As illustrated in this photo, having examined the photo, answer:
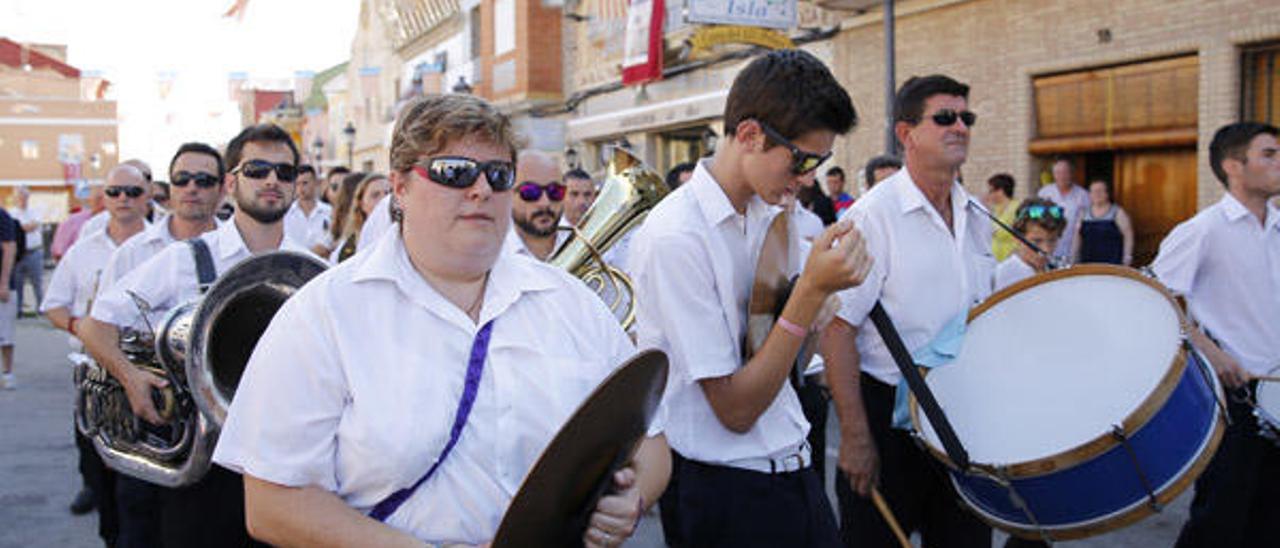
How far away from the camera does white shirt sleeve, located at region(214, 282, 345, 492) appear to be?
6.45 feet

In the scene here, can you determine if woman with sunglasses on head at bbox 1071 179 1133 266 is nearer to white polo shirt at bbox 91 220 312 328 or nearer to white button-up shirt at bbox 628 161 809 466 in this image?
white button-up shirt at bbox 628 161 809 466

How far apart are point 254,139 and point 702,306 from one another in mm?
2244

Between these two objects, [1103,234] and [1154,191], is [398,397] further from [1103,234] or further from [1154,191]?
[1154,191]

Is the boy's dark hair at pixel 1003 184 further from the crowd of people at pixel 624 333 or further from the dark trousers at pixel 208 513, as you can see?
the dark trousers at pixel 208 513

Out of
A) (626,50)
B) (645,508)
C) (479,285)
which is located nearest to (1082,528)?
(645,508)

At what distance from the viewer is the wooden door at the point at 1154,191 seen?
11.2 metres

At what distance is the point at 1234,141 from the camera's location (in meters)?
4.97

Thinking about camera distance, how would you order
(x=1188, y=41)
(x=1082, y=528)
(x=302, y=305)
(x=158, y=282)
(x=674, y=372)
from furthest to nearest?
(x=1188, y=41), (x=158, y=282), (x=1082, y=528), (x=674, y=372), (x=302, y=305)

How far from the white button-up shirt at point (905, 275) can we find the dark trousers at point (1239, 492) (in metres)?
1.68

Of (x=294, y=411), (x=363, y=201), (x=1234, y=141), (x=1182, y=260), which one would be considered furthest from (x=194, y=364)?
(x=363, y=201)

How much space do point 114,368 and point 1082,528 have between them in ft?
10.2

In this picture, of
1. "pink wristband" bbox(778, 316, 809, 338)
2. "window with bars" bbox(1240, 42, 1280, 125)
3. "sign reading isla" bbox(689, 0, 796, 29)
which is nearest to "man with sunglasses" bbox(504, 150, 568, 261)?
"pink wristband" bbox(778, 316, 809, 338)

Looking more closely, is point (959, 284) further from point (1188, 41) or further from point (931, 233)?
point (1188, 41)

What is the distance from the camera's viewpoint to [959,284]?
361 centimetres
